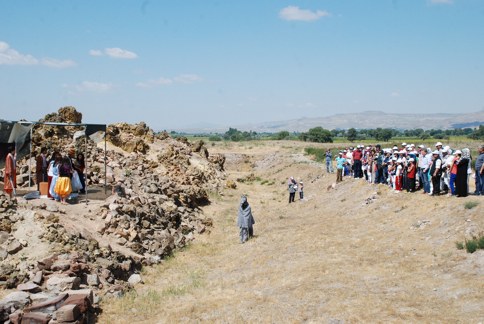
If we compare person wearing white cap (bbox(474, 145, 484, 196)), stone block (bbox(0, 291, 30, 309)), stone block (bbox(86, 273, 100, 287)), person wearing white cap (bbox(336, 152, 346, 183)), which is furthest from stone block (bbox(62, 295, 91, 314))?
person wearing white cap (bbox(336, 152, 346, 183))

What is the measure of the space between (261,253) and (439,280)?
20.8ft

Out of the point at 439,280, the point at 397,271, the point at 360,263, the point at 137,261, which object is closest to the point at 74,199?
the point at 137,261

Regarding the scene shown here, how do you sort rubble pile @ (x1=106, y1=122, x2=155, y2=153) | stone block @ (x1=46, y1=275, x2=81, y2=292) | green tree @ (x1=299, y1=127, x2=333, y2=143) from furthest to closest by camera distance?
green tree @ (x1=299, y1=127, x2=333, y2=143), rubble pile @ (x1=106, y1=122, x2=155, y2=153), stone block @ (x1=46, y1=275, x2=81, y2=292)

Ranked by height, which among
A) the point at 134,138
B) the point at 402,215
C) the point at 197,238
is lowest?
the point at 197,238

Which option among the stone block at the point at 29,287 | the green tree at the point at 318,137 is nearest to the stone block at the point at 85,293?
the stone block at the point at 29,287

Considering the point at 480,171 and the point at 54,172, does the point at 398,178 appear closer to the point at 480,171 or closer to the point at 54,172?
the point at 480,171

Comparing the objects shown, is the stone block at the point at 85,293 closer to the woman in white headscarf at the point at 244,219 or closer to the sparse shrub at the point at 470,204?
the woman in white headscarf at the point at 244,219

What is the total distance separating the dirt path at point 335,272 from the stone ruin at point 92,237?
84 cm

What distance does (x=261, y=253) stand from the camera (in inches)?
610

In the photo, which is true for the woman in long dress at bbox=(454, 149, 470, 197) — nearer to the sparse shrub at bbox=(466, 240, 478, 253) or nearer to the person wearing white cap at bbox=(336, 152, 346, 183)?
the sparse shrub at bbox=(466, 240, 478, 253)

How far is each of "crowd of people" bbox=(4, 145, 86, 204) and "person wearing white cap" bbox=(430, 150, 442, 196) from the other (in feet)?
42.2

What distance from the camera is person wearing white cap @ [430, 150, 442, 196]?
15.4 meters

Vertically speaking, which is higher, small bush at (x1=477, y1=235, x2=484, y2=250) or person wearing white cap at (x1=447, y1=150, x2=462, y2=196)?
person wearing white cap at (x1=447, y1=150, x2=462, y2=196)

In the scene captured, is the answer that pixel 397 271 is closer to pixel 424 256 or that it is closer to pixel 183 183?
pixel 424 256
